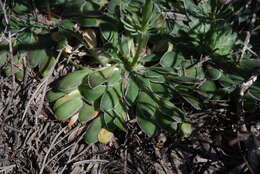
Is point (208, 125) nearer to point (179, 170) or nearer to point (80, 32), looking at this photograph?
point (179, 170)

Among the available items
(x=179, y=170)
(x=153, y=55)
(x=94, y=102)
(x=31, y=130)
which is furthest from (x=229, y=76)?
(x=31, y=130)

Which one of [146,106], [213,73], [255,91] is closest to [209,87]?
[213,73]

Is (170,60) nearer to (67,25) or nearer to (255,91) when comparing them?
(255,91)

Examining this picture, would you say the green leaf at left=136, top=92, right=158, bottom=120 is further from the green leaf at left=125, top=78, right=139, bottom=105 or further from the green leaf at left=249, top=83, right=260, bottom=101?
the green leaf at left=249, top=83, right=260, bottom=101

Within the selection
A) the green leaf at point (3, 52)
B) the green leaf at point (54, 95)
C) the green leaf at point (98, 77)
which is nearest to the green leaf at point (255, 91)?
the green leaf at point (98, 77)

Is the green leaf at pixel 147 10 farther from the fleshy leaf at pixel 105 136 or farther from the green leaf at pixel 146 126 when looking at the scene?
the fleshy leaf at pixel 105 136

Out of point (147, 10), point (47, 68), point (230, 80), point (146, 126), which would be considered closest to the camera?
point (147, 10)
